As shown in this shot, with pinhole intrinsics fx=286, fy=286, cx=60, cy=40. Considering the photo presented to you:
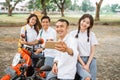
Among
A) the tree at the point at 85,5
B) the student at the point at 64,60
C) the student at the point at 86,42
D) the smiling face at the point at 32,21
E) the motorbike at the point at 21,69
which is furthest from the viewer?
the tree at the point at 85,5

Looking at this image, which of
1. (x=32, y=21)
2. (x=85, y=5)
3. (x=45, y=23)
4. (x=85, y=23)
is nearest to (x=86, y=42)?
(x=85, y=23)

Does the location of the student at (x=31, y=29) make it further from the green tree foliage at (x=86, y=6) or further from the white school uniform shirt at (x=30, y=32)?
the green tree foliage at (x=86, y=6)

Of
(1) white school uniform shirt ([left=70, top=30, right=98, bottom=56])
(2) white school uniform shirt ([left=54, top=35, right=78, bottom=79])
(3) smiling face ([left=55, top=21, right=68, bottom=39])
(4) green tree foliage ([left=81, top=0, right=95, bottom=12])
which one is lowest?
(2) white school uniform shirt ([left=54, top=35, right=78, bottom=79])

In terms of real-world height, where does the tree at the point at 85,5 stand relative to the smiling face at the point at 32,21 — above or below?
above

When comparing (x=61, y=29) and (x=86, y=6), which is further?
(x=86, y=6)

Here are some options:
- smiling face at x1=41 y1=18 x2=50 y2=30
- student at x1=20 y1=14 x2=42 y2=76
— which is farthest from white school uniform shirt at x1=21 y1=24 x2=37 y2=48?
smiling face at x1=41 y1=18 x2=50 y2=30

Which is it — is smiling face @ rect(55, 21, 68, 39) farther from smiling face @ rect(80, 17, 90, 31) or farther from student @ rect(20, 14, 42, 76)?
student @ rect(20, 14, 42, 76)

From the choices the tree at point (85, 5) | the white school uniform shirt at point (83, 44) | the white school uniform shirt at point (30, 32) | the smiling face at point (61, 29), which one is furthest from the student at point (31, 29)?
the tree at point (85, 5)

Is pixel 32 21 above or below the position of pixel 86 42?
above

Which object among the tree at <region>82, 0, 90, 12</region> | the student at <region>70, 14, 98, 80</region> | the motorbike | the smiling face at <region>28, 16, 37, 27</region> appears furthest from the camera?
the tree at <region>82, 0, 90, 12</region>

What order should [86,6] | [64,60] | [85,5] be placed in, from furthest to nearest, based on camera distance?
[86,6], [85,5], [64,60]

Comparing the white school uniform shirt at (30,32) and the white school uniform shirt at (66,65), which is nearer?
the white school uniform shirt at (66,65)

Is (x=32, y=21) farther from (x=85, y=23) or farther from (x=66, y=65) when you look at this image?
(x=66, y=65)

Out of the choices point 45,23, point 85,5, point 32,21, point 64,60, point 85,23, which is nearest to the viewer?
point 64,60
